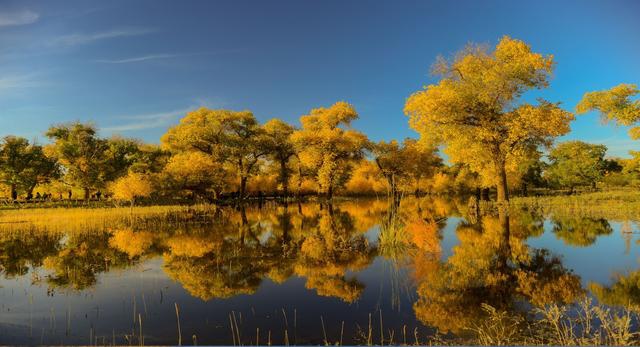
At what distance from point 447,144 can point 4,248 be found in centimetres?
2945

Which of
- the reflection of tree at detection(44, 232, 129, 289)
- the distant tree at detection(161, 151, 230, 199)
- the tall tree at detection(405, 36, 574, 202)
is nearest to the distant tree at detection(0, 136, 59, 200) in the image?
the distant tree at detection(161, 151, 230, 199)

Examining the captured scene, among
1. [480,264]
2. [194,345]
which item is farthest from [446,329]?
[480,264]

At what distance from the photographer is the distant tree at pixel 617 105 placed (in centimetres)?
2795

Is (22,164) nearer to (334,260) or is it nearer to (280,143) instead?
(280,143)

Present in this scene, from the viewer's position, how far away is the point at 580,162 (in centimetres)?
6556

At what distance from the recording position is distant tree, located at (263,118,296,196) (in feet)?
185

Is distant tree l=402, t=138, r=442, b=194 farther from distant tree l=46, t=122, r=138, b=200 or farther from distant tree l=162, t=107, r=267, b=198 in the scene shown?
distant tree l=46, t=122, r=138, b=200

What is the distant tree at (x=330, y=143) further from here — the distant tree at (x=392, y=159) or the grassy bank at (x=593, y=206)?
the grassy bank at (x=593, y=206)

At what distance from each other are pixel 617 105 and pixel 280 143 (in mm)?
38833

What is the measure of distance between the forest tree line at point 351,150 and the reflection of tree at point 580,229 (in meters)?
9.88

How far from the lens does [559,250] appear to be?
489 inches

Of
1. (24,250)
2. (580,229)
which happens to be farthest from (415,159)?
(24,250)

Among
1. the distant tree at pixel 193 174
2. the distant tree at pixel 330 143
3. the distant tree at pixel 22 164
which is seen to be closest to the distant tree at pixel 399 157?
the distant tree at pixel 330 143

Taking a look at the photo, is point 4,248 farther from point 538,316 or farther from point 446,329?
point 538,316
